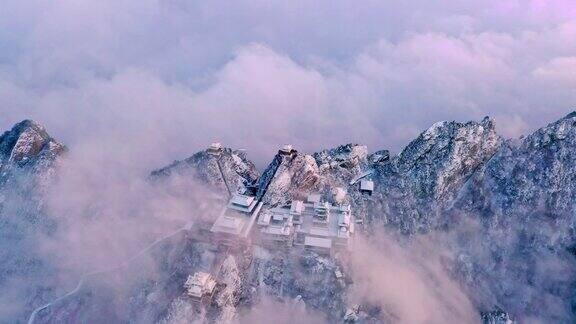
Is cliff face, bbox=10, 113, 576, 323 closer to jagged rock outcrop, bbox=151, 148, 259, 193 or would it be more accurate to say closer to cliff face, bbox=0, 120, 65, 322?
jagged rock outcrop, bbox=151, 148, 259, 193

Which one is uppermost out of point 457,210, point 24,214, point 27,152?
point 457,210

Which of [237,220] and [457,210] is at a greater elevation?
[457,210]

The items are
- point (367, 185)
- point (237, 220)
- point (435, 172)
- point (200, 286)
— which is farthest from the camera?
point (367, 185)

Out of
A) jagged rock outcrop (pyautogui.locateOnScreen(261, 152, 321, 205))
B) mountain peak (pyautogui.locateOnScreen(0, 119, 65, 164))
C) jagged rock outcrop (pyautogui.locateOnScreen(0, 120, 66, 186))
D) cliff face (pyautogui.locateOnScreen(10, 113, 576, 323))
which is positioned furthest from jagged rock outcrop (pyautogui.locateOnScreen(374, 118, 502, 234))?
mountain peak (pyautogui.locateOnScreen(0, 119, 65, 164))

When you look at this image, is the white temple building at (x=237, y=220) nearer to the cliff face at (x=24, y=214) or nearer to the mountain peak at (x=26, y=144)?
the cliff face at (x=24, y=214)

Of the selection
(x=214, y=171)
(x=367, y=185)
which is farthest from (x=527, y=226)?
(x=214, y=171)

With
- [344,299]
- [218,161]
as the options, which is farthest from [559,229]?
[218,161]

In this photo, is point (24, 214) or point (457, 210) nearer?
point (457, 210)

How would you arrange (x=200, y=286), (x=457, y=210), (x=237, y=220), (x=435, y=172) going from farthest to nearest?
1. (x=435, y=172)
2. (x=457, y=210)
3. (x=237, y=220)
4. (x=200, y=286)

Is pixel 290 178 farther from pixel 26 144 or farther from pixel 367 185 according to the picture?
pixel 26 144

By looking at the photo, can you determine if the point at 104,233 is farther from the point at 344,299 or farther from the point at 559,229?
the point at 559,229

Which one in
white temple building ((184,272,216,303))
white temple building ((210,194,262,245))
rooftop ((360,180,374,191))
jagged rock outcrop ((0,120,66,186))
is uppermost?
rooftop ((360,180,374,191))
